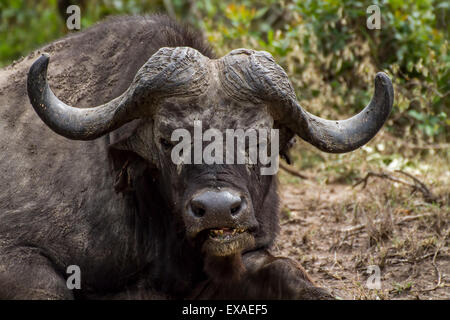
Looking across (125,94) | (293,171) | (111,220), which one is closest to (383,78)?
(125,94)

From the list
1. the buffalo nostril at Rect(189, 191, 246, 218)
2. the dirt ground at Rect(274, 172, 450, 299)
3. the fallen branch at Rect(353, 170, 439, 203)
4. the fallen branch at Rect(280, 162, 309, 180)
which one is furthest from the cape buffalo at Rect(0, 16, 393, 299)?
the fallen branch at Rect(280, 162, 309, 180)

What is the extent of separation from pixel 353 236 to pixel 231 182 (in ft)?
8.53

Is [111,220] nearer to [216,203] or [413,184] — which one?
[216,203]

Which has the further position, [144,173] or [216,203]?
[144,173]

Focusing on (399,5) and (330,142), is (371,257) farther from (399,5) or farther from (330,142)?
(399,5)

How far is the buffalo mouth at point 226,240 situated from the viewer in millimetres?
→ 4305

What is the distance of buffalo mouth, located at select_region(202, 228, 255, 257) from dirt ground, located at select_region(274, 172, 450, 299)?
4.21ft

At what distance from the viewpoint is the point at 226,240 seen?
4301mm

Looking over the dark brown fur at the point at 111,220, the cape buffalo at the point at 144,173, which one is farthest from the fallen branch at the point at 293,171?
the dark brown fur at the point at 111,220

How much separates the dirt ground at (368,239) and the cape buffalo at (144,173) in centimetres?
78

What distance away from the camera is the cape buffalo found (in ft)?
14.8

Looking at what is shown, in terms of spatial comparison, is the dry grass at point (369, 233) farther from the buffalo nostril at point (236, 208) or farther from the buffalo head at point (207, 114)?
the buffalo nostril at point (236, 208)

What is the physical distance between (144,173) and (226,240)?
1041 mm

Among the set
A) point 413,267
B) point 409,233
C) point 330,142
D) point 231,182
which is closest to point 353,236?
point 409,233
